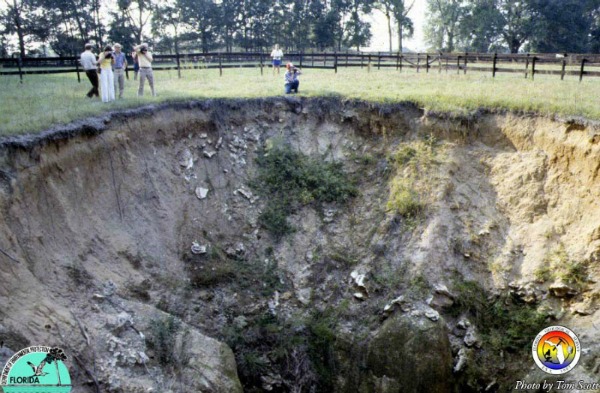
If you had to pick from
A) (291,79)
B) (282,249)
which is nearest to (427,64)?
(291,79)

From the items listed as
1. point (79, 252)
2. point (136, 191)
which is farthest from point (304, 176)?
point (79, 252)

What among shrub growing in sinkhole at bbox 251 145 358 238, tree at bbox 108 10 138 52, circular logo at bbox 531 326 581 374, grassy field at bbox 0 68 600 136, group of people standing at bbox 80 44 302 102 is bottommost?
circular logo at bbox 531 326 581 374

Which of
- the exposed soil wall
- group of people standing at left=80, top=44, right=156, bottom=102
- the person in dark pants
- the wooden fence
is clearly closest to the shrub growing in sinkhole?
the exposed soil wall

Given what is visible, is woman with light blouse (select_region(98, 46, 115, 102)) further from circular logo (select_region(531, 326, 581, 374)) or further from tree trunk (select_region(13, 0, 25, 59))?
tree trunk (select_region(13, 0, 25, 59))

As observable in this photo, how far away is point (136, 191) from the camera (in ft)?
→ 41.3

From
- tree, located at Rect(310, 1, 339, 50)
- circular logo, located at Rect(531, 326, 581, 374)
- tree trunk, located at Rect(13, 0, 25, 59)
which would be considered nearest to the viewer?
circular logo, located at Rect(531, 326, 581, 374)

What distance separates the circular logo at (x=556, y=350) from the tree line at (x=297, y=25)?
39124mm

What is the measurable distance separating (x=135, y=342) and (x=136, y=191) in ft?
15.0

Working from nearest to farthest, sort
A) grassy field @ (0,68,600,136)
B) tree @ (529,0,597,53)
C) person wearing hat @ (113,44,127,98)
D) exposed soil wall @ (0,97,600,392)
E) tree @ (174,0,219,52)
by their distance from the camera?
exposed soil wall @ (0,97,600,392) < grassy field @ (0,68,600,136) < person wearing hat @ (113,44,127,98) < tree @ (529,0,597,53) < tree @ (174,0,219,52)

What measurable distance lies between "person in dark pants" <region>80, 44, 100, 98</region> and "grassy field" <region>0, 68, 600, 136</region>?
0.43 meters

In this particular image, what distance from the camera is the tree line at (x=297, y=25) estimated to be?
129ft

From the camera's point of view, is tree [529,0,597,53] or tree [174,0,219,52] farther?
tree [174,0,219,52]

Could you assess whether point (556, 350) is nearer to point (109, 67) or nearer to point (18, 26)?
point (109, 67)

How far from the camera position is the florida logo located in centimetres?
731
